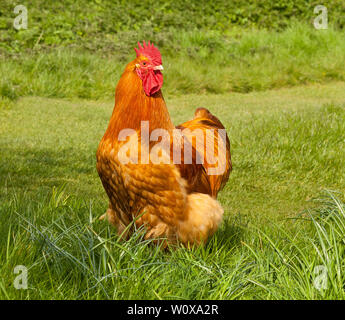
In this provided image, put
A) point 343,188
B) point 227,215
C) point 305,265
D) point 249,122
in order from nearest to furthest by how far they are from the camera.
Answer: point 305,265, point 227,215, point 343,188, point 249,122

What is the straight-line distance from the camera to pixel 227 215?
208 inches

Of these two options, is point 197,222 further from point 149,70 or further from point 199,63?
point 199,63

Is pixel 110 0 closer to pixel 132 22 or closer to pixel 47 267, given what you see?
pixel 132 22

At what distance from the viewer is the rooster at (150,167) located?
353 cm

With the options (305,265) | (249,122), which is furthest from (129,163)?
(249,122)

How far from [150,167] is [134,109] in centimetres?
38

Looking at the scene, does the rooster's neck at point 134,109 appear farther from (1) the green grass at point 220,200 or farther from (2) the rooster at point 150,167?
(1) the green grass at point 220,200

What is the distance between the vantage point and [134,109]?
11.9 feet

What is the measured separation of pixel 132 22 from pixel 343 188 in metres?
7.83

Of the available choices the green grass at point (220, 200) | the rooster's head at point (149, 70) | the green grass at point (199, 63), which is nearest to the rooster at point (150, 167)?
the rooster's head at point (149, 70)

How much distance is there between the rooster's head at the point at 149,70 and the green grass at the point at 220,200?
32.1 inches

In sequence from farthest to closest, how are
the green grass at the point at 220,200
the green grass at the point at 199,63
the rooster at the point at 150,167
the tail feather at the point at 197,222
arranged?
the green grass at the point at 199,63
the tail feather at the point at 197,222
the rooster at the point at 150,167
the green grass at the point at 220,200

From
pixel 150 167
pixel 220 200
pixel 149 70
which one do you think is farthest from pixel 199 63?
pixel 150 167
